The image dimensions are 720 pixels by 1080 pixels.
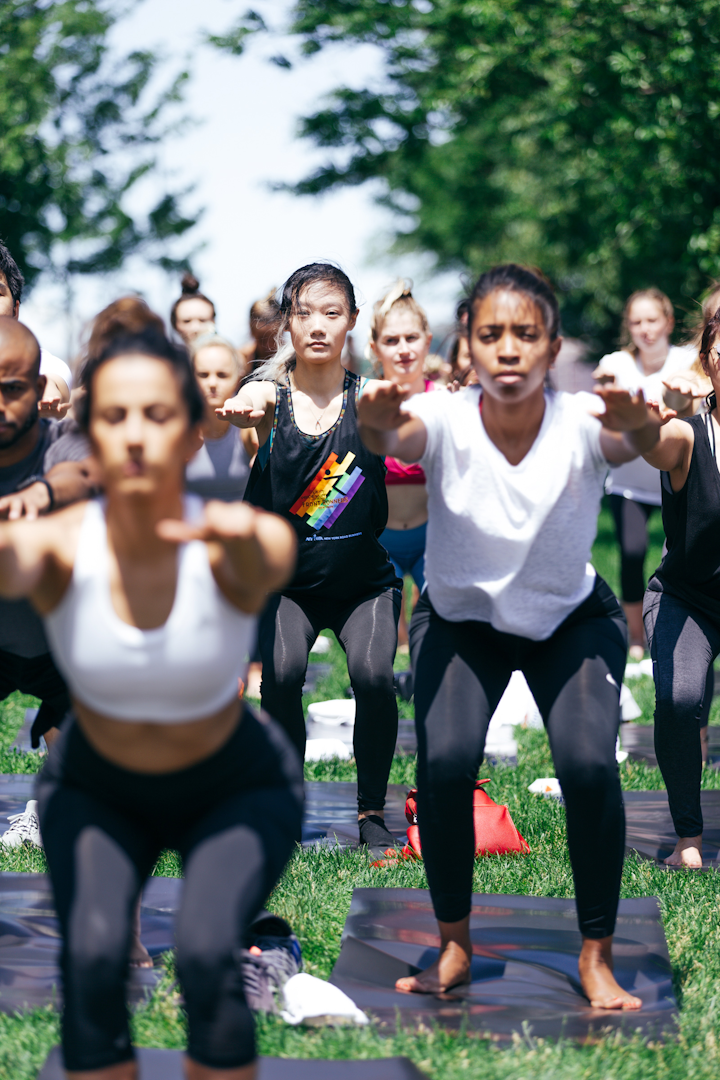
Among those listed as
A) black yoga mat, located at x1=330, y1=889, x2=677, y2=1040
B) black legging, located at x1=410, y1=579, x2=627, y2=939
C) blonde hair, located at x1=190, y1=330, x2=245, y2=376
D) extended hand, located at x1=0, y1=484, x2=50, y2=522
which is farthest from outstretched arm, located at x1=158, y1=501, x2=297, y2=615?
blonde hair, located at x1=190, y1=330, x2=245, y2=376

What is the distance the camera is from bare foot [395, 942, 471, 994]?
11.1 feet

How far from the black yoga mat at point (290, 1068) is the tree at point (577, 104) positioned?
11609mm

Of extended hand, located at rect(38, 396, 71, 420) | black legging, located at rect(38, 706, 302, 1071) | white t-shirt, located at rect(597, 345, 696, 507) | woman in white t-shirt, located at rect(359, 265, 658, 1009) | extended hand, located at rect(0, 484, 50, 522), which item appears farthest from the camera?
white t-shirt, located at rect(597, 345, 696, 507)

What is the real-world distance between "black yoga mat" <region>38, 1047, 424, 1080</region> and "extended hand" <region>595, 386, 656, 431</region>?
1.74 m

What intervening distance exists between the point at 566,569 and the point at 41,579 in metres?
1.48

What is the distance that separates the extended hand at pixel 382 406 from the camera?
3.06m

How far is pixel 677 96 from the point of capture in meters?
12.7

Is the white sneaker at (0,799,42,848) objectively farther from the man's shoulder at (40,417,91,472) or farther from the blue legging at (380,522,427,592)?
the blue legging at (380,522,427,592)

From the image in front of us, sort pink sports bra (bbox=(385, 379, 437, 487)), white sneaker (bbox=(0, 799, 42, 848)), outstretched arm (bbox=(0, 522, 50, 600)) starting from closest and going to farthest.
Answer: outstretched arm (bbox=(0, 522, 50, 600)) → white sneaker (bbox=(0, 799, 42, 848)) → pink sports bra (bbox=(385, 379, 437, 487))

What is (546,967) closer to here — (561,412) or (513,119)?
(561,412)

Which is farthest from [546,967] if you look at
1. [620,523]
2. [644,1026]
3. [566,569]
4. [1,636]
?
[620,523]

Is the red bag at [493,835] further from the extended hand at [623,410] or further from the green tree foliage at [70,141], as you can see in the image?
the green tree foliage at [70,141]

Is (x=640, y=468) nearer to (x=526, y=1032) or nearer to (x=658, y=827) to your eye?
(x=658, y=827)

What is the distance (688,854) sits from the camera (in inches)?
182
